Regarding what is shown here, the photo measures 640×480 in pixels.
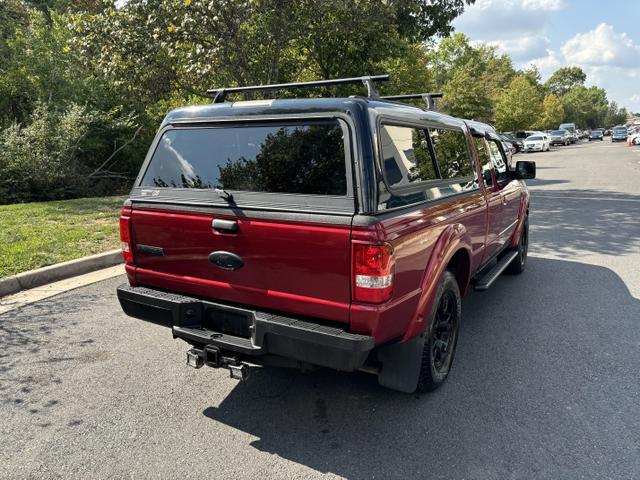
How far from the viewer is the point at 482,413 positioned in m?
3.08

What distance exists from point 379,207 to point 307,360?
0.92 metres

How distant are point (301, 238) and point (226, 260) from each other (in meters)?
0.56

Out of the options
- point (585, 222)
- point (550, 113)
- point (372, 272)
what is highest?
point (550, 113)

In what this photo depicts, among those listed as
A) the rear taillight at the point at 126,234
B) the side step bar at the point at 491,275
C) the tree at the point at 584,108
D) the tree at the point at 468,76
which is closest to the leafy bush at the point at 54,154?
the rear taillight at the point at 126,234

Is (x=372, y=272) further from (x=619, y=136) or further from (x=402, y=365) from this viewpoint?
(x=619, y=136)

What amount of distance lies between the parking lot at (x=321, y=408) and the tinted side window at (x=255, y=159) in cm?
147

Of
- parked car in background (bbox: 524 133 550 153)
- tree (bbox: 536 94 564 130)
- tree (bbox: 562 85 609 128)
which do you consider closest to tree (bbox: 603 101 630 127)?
tree (bbox: 562 85 609 128)

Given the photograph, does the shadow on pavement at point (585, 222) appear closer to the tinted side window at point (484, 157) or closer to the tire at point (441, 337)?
the tinted side window at point (484, 157)

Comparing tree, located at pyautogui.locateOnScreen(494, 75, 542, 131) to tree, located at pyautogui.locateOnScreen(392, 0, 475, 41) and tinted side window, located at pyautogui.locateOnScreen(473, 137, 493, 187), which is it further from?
tinted side window, located at pyautogui.locateOnScreen(473, 137, 493, 187)

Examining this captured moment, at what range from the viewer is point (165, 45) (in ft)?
30.5

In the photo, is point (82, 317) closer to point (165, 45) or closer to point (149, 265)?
point (149, 265)

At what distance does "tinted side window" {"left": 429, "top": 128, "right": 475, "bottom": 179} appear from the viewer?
3.63 meters

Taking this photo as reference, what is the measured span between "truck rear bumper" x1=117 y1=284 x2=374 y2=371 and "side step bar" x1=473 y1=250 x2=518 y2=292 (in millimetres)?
2075

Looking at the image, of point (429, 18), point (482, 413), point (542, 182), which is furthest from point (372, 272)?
point (542, 182)
